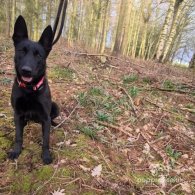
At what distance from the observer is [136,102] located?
18.0 ft

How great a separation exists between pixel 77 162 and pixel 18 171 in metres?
0.74

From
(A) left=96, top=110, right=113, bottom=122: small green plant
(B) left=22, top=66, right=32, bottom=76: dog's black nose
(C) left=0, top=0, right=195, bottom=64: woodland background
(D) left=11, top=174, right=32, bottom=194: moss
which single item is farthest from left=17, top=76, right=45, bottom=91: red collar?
(C) left=0, top=0, right=195, bottom=64: woodland background

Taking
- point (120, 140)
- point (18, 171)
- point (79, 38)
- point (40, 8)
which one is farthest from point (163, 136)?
point (79, 38)

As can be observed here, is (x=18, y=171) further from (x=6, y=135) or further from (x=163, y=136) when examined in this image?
(x=163, y=136)

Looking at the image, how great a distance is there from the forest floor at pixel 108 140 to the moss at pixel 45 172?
0.01 metres

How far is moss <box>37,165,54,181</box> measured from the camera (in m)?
3.17

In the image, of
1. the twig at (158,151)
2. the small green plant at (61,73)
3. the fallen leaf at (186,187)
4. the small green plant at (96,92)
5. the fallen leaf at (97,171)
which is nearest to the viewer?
the fallen leaf at (97,171)

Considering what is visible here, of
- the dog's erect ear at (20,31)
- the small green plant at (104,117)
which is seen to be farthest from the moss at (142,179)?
the dog's erect ear at (20,31)

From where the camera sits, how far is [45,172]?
323cm

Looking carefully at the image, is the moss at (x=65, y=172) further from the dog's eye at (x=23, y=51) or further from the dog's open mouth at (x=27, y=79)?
the dog's eye at (x=23, y=51)

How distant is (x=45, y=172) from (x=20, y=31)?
5.65ft

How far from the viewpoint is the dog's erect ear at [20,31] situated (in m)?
3.16

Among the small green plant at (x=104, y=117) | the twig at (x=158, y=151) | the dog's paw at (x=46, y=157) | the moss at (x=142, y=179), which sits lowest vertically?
the moss at (x=142, y=179)

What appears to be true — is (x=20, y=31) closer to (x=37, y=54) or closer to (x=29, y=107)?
(x=37, y=54)
